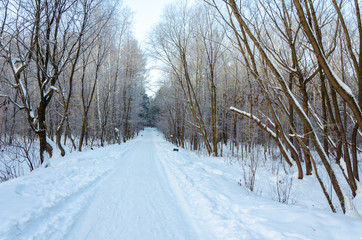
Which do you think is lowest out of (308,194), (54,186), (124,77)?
Answer: (308,194)

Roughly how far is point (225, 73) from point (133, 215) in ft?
40.9

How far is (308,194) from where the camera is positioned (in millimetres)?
4617

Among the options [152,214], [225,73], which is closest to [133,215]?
[152,214]

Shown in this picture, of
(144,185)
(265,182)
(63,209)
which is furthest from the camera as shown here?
(265,182)

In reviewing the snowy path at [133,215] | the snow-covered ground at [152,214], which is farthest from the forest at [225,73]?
the snowy path at [133,215]

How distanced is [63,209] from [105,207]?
25.5 inches

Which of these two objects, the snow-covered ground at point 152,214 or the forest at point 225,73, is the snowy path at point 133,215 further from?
the forest at point 225,73

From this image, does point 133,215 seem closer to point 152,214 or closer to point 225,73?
point 152,214

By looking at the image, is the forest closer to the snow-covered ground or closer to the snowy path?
the snow-covered ground

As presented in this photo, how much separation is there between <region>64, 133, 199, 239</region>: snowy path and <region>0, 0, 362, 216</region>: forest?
207 centimetres

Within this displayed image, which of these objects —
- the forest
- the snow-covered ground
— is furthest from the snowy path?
the forest

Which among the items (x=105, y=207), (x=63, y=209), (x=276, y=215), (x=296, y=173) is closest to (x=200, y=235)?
(x=276, y=215)

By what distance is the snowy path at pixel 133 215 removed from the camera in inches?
95.2

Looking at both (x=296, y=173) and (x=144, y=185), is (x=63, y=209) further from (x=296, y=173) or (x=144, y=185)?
(x=296, y=173)
